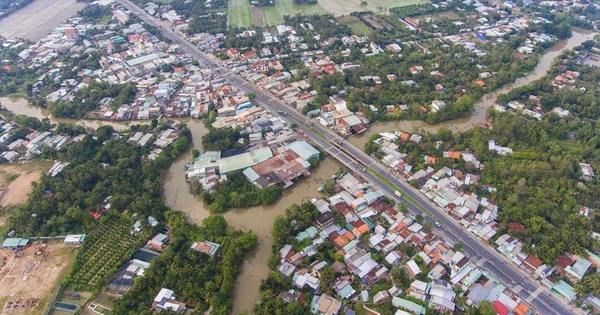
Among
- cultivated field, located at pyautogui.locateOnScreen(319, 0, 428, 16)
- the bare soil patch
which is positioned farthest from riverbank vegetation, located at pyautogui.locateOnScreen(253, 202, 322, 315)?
cultivated field, located at pyautogui.locateOnScreen(319, 0, 428, 16)

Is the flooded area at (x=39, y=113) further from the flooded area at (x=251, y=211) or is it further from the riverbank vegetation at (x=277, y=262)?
the riverbank vegetation at (x=277, y=262)

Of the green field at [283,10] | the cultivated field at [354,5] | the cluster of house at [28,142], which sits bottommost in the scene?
the cluster of house at [28,142]

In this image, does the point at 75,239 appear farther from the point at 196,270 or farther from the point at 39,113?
the point at 39,113

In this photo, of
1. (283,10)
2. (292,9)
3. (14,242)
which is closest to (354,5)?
(292,9)

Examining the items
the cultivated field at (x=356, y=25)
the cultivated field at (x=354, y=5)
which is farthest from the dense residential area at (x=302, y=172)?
the cultivated field at (x=354, y=5)

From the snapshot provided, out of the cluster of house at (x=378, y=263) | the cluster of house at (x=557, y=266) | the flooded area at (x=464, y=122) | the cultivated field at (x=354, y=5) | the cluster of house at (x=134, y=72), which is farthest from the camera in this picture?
the cultivated field at (x=354, y=5)

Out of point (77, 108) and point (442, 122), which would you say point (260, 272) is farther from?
point (77, 108)

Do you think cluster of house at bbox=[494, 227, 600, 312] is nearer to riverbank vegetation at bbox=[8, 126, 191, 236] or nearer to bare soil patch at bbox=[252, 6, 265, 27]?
riverbank vegetation at bbox=[8, 126, 191, 236]
